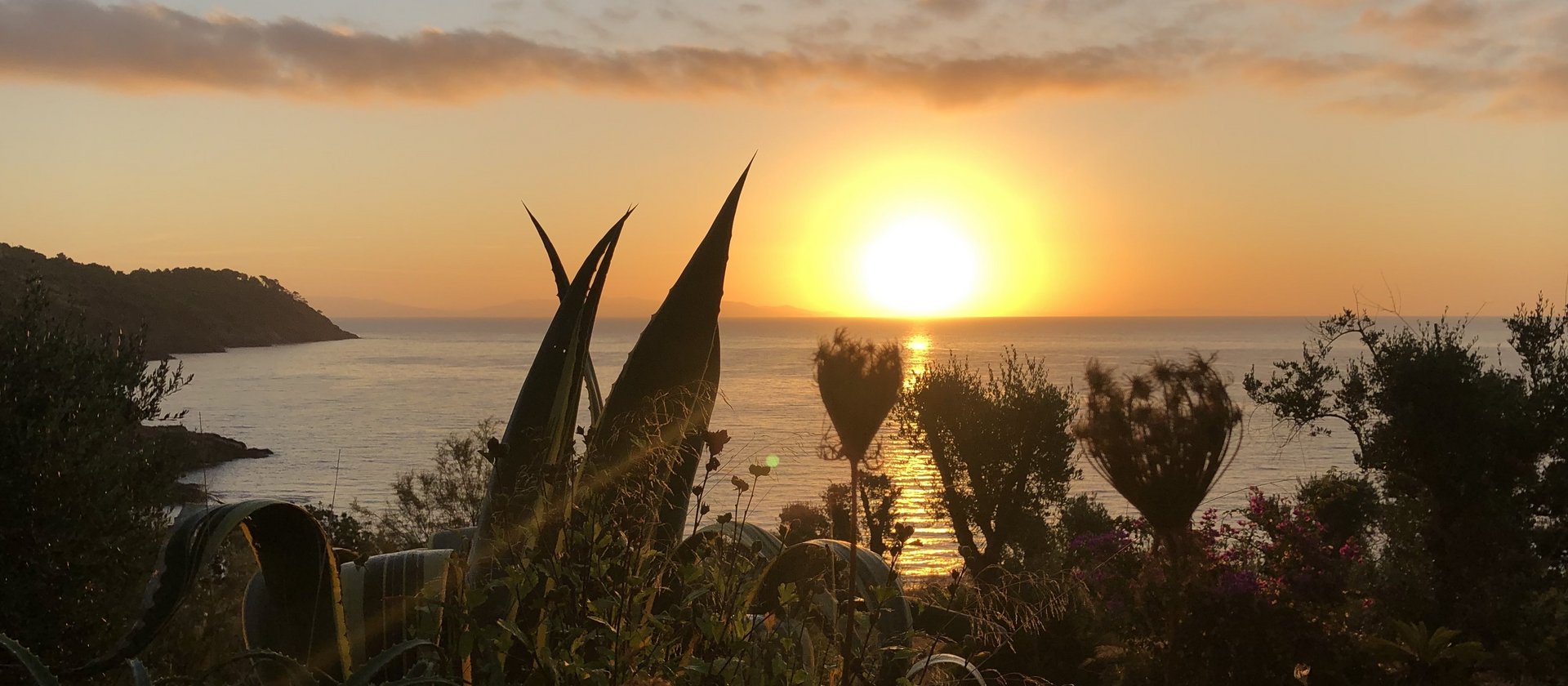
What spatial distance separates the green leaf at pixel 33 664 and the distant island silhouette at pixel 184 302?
54070 millimetres

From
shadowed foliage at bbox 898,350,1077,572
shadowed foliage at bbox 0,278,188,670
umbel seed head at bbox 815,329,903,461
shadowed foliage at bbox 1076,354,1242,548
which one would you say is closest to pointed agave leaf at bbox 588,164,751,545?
umbel seed head at bbox 815,329,903,461

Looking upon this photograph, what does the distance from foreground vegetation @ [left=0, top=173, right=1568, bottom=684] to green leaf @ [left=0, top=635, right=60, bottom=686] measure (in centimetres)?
2

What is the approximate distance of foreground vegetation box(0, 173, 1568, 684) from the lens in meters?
2.12

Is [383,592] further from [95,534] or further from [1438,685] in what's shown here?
[1438,685]

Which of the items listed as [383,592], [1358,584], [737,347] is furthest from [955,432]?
[737,347]

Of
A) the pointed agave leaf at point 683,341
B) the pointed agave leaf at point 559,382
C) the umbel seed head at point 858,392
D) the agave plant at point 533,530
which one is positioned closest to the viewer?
the agave plant at point 533,530

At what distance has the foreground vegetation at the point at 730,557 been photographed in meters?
2.12

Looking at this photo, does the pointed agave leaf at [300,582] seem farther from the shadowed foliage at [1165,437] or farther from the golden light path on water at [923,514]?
the golden light path on water at [923,514]

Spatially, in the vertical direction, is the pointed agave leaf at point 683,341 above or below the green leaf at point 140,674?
above

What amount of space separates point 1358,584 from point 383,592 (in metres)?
13.6

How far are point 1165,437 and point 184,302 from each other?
14355 centimetres

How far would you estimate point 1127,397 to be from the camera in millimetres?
8109

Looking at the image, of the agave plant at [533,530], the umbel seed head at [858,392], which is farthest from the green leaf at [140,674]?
the umbel seed head at [858,392]

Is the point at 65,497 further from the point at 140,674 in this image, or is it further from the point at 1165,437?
the point at 1165,437
